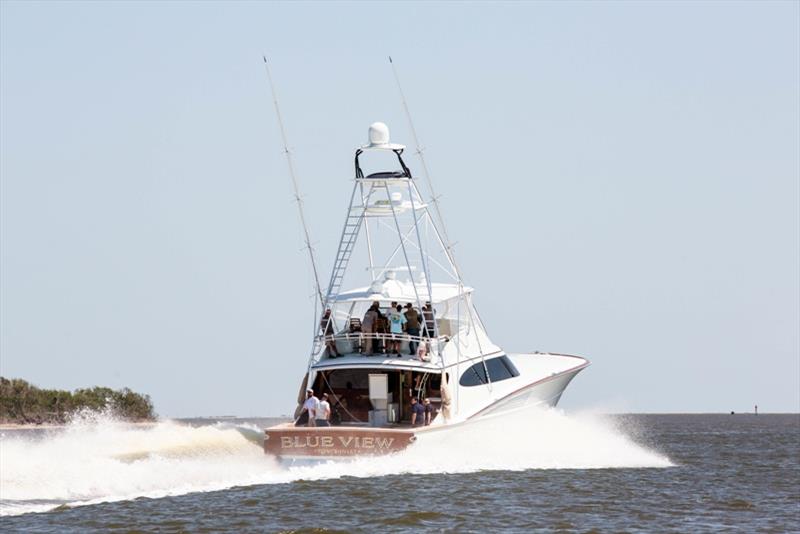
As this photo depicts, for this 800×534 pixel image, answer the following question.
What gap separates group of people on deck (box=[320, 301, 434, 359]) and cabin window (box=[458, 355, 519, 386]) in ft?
4.06

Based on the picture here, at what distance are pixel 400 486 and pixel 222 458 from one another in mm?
5540

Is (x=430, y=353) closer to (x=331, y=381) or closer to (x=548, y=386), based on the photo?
(x=331, y=381)

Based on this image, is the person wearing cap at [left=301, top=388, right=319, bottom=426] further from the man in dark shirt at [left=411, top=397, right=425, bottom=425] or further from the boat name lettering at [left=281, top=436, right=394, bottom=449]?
the man in dark shirt at [left=411, top=397, right=425, bottom=425]

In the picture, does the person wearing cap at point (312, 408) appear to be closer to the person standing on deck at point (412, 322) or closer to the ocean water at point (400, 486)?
the ocean water at point (400, 486)

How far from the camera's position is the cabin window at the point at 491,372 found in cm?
3123

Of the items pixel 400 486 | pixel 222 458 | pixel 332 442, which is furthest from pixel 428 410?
pixel 222 458

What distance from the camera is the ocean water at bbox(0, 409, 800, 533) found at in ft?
73.3

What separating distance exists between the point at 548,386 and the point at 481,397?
367 cm

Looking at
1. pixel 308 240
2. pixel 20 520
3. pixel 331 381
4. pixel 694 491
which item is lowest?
pixel 694 491

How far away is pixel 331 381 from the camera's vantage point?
3061cm

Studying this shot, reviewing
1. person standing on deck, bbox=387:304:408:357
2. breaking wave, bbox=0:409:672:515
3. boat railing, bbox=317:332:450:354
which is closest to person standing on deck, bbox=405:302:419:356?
boat railing, bbox=317:332:450:354

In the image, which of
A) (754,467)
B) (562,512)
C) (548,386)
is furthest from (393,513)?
(754,467)

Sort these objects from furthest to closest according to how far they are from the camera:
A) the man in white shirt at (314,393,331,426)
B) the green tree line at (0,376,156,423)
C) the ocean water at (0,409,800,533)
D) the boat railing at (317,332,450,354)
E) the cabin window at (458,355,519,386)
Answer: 1. the green tree line at (0,376,156,423)
2. the cabin window at (458,355,519,386)
3. the boat railing at (317,332,450,354)
4. the man in white shirt at (314,393,331,426)
5. the ocean water at (0,409,800,533)

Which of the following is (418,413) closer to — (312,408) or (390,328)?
(312,408)
